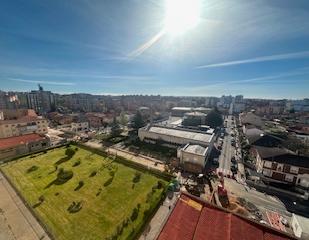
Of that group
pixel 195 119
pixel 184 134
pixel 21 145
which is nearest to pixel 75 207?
pixel 21 145

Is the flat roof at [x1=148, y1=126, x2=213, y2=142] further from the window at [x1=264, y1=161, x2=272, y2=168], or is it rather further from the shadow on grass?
the shadow on grass

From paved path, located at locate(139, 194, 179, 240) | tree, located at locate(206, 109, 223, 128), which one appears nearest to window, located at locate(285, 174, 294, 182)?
paved path, located at locate(139, 194, 179, 240)

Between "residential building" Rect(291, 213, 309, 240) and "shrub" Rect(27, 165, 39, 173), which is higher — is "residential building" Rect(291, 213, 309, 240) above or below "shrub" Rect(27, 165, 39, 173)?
Result: above

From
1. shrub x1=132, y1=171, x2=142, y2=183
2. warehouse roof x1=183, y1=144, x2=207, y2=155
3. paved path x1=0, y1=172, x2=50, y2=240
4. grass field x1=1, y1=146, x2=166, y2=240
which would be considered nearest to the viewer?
paved path x1=0, y1=172, x2=50, y2=240

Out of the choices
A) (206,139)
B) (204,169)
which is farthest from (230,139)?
(204,169)

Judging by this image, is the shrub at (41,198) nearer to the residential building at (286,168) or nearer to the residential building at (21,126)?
the residential building at (286,168)
